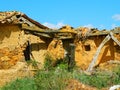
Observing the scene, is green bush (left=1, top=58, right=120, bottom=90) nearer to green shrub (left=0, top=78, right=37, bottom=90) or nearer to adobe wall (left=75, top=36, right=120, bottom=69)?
green shrub (left=0, top=78, right=37, bottom=90)

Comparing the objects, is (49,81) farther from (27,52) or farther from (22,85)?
(27,52)

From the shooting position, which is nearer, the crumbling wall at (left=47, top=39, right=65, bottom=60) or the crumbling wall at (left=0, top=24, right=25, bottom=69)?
the crumbling wall at (left=0, top=24, right=25, bottom=69)

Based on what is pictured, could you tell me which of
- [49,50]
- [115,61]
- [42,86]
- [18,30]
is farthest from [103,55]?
[42,86]

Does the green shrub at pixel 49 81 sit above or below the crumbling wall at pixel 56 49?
below

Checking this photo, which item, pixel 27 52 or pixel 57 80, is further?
pixel 27 52

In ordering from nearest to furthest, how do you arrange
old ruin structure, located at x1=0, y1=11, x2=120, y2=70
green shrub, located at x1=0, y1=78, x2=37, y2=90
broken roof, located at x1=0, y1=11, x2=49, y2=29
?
green shrub, located at x1=0, y1=78, x2=37, y2=90 < broken roof, located at x1=0, y1=11, x2=49, y2=29 < old ruin structure, located at x1=0, y1=11, x2=120, y2=70

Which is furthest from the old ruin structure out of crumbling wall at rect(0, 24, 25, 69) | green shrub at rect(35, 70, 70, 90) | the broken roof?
green shrub at rect(35, 70, 70, 90)

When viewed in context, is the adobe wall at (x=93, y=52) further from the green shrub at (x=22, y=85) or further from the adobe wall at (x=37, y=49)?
the green shrub at (x=22, y=85)

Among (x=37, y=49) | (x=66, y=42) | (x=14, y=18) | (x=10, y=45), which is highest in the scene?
(x=14, y=18)

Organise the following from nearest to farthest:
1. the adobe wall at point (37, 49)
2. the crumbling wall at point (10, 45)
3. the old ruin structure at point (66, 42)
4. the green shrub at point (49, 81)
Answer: the green shrub at point (49, 81) < the crumbling wall at point (10, 45) < the old ruin structure at point (66, 42) < the adobe wall at point (37, 49)

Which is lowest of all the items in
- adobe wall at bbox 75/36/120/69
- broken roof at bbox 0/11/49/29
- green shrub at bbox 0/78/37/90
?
green shrub at bbox 0/78/37/90

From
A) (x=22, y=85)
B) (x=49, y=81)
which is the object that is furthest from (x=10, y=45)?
(x=49, y=81)

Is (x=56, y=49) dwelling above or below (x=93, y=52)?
above

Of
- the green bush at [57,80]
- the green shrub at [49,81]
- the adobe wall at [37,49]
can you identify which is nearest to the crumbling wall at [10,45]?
the adobe wall at [37,49]
